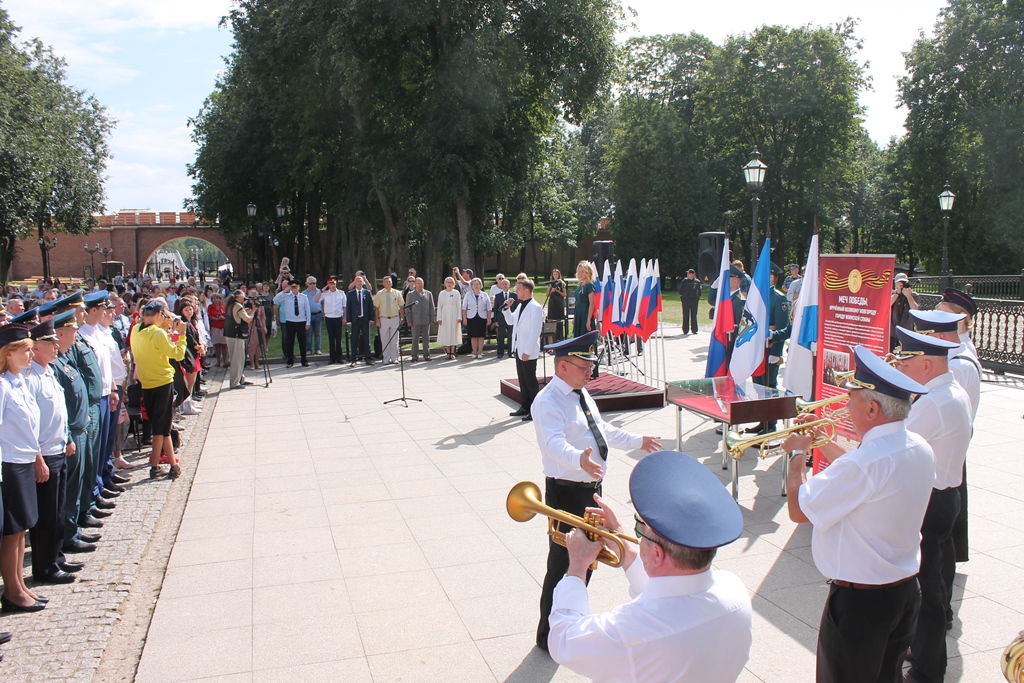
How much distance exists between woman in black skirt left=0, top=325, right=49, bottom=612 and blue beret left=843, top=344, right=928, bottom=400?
5.28 meters

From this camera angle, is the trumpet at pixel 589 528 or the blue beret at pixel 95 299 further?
the blue beret at pixel 95 299

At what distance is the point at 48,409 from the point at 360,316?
12.2m

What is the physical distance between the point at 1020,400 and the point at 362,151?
2203cm

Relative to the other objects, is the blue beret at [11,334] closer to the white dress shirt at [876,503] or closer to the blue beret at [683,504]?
the blue beret at [683,504]

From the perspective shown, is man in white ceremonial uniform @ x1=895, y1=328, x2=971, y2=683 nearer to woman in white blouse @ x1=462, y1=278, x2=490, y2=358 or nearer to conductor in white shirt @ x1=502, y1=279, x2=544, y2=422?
conductor in white shirt @ x1=502, y1=279, x2=544, y2=422

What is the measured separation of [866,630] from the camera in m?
3.47

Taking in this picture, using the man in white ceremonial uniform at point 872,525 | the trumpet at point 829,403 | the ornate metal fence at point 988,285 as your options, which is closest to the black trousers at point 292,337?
the trumpet at point 829,403

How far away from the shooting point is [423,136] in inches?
985

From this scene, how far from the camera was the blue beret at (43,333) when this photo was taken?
6008mm

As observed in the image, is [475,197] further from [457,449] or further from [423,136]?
[457,449]

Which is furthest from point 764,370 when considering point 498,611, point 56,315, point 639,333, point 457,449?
point 56,315

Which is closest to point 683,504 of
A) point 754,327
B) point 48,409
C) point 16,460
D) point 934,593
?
point 934,593

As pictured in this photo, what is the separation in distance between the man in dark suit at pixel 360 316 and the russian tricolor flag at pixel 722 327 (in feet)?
30.9

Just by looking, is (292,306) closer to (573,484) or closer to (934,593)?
(573,484)
